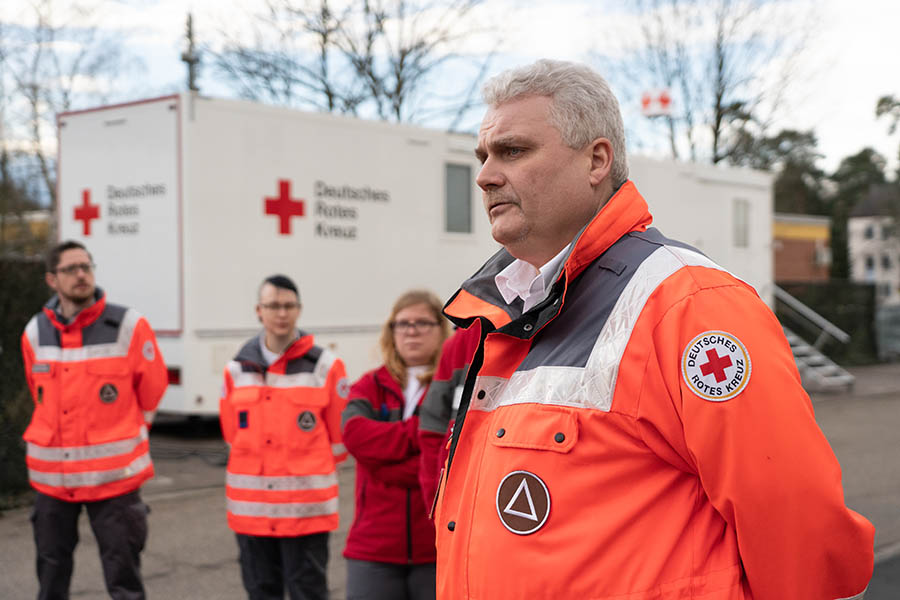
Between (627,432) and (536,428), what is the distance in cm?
16

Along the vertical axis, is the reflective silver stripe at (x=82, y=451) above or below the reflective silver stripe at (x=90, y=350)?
below

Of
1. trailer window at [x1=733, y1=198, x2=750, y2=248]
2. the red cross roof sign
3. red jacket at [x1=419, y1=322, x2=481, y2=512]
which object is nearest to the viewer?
red jacket at [x1=419, y1=322, x2=481, y2=512]

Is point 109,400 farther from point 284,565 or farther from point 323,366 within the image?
point 284,565

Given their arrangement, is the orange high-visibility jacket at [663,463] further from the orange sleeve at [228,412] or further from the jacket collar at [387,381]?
the orange sleeve at [228,412]

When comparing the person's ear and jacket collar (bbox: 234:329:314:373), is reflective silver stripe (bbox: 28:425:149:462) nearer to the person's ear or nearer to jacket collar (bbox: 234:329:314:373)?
jacket collar (bbox: 234:329:314:373)

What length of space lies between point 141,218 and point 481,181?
8.22 metres

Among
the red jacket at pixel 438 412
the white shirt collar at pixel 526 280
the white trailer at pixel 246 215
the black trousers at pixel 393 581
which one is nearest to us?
the white shirt collar at pixel 526 280

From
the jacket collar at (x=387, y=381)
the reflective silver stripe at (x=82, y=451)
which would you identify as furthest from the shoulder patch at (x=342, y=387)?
the reflective silver stripe at (x=82, y=451)

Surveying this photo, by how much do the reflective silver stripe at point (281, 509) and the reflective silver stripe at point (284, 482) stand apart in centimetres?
7

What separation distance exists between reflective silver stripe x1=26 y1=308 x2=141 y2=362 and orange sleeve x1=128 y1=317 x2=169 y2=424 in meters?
0.04

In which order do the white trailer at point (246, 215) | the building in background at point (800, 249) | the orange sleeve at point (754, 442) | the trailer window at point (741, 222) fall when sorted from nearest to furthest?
the orange sleeve at point (754, 442)
the white trailer at point (246, 215)
the trailer window at point (741, 222)
the building in background at point (800, 249)

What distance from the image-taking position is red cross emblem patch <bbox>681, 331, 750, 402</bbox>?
1.52 m

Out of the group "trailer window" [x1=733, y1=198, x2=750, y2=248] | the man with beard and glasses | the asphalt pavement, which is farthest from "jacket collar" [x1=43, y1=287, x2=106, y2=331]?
"trailer window" [x1=733, y1=198, x2=750, y2=248]

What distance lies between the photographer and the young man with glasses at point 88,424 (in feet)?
14.7
